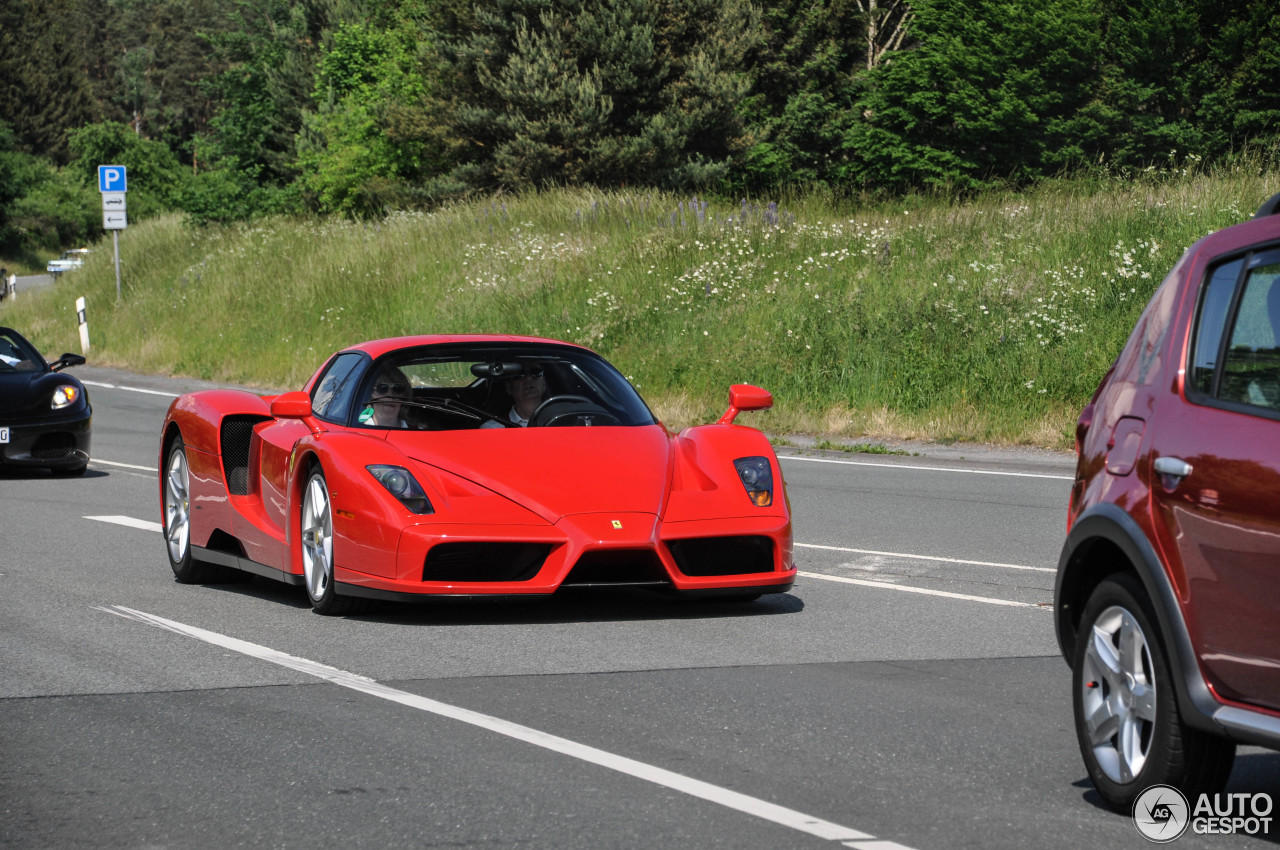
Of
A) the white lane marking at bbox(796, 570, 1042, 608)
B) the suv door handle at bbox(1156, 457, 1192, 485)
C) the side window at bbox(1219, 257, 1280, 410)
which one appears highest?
the side window at bbox(1219, 257, 1280, 410)

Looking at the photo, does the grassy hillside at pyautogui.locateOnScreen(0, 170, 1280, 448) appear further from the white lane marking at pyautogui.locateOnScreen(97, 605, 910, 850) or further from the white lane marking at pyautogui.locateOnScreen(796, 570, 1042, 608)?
the white lane marking at pyautogui.locateOnScreen(97, 605, 910, 850)

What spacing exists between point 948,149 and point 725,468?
44858 mm

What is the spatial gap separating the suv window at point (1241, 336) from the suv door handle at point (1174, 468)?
197 millimetres

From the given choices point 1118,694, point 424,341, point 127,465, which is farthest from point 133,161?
point 1118,694

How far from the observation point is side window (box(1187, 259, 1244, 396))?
4.54 m

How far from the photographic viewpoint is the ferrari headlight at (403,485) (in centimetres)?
758

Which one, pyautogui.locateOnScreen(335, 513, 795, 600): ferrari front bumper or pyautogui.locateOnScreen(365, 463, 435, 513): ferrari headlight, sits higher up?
pyautogui.locateOnScreen(365, 463, 435, 513): ferrari headlight

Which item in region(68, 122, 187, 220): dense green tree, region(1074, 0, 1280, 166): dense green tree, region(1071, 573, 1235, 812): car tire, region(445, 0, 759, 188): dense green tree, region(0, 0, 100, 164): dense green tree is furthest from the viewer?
region(0, 0, 100, 164): dense green tree

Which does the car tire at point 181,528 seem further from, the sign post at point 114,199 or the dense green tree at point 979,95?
the dense green tree at point 979,95

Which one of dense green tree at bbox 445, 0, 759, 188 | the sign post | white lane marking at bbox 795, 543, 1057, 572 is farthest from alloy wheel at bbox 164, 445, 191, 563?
dense green tree at bbox 445, 0, 759, 188

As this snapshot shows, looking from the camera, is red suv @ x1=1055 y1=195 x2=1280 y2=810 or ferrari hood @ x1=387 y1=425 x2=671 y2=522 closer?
red suv @ x1=1055 y1=195 x2=1280 y2=810

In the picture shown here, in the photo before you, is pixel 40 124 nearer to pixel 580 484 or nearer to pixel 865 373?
pixel 865 373

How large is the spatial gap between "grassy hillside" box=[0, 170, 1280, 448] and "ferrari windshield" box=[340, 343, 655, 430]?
349 inches

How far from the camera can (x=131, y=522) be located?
12414 mm
